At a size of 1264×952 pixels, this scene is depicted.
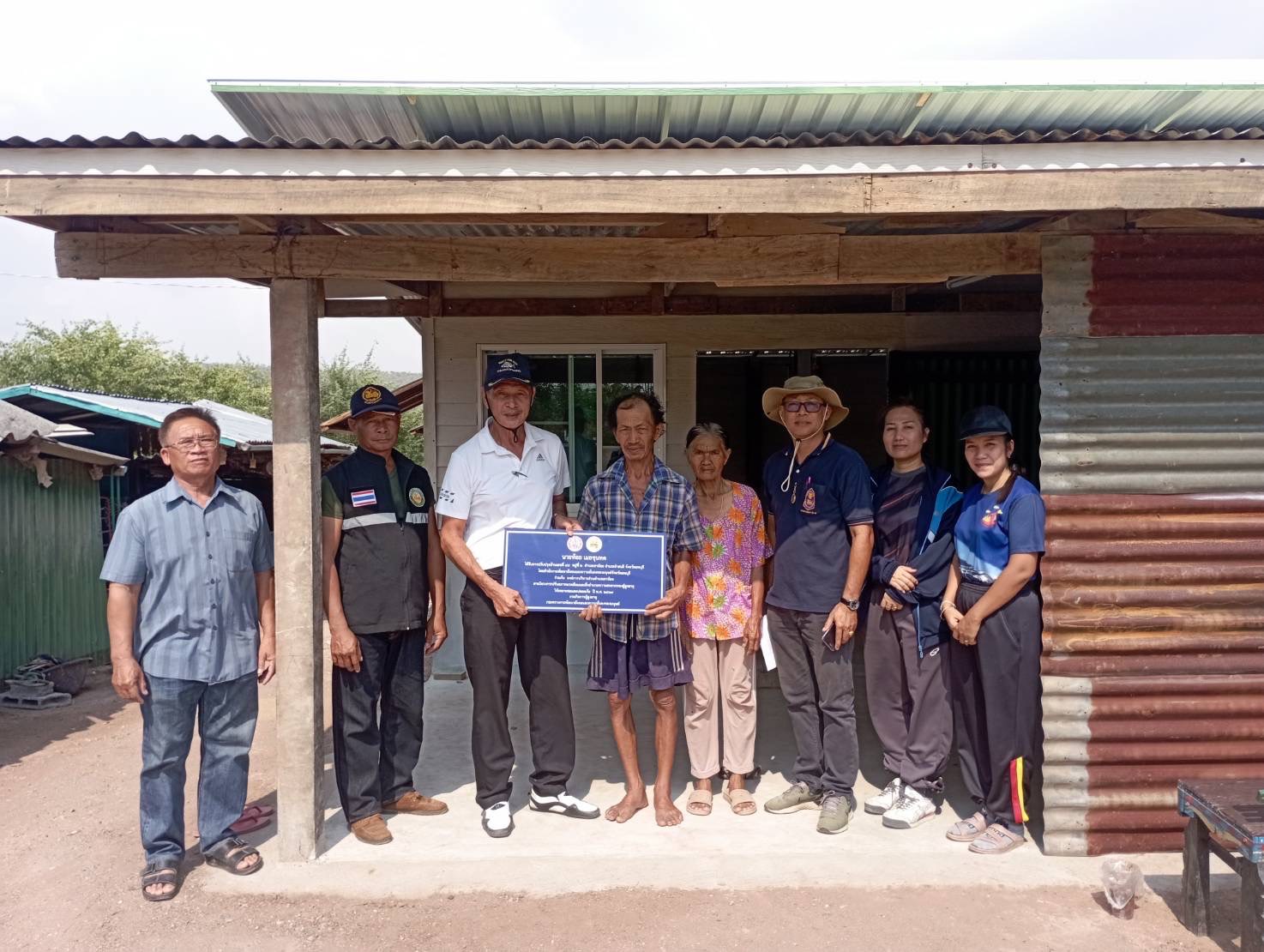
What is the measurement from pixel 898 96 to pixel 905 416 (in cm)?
144

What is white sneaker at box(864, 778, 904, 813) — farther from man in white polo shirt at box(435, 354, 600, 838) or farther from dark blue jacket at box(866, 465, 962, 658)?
man in white polo shirt at box(435, 354, 600, 838)

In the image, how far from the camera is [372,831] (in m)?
3.90

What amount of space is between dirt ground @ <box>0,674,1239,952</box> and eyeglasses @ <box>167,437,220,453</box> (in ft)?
5.64

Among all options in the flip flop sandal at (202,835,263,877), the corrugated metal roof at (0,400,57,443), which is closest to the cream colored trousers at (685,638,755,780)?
the flip flop sandal at (202,835,263,877)

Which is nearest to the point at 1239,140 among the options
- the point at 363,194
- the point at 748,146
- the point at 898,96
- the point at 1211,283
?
the point at 1211,283

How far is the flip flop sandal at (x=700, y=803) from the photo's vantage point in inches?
164

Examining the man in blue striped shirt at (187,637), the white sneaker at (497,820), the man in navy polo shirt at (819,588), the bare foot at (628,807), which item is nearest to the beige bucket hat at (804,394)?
the man in navy polo shirt at (819,588)

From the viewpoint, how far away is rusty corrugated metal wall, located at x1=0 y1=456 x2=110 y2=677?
7.68m

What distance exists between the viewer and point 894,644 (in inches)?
161

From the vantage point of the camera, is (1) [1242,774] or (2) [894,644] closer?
(1) [1242,774]

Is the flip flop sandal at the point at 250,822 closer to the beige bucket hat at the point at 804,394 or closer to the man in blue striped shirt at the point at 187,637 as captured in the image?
the man in blue striped shirt at the point at 187,637

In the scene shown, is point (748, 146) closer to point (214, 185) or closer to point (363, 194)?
point (363, 194)

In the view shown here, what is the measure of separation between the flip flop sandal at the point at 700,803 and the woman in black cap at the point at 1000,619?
107cm

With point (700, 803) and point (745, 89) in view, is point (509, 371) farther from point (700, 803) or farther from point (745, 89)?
point (700, 803)
